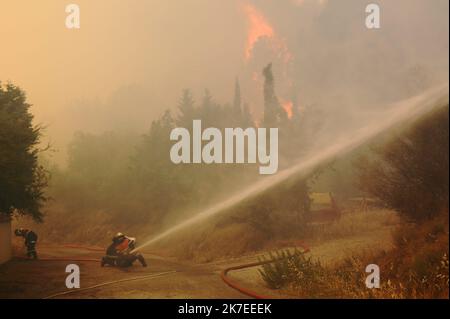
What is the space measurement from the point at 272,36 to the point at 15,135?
910cm

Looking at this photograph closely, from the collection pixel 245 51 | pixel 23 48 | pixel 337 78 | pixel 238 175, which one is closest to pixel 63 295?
pixel 238 175

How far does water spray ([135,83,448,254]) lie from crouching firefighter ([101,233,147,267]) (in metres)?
2.56

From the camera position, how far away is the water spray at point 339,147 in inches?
375

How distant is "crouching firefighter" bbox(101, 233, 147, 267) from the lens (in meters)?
11.1

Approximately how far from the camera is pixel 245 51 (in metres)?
12.8

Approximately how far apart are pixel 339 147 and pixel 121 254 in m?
7.92

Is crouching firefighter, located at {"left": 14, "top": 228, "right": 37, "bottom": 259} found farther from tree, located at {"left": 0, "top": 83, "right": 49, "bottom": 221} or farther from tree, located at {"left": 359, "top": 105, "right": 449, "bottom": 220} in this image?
tree, located at {"left": 359, "top": 105, "right": 449, "bottom": 220}

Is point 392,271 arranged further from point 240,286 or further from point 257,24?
point 257,24

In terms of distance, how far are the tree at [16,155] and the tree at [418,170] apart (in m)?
11.0

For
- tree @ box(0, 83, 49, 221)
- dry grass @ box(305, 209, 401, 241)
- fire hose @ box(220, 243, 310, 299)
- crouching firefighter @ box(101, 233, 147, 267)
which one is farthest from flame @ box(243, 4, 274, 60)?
tree @ box(0, 83, 49, 221)

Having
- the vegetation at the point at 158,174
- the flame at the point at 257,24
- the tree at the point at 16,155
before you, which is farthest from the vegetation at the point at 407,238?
the tree at the point at 16,155

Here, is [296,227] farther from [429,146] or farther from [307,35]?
[307,35]

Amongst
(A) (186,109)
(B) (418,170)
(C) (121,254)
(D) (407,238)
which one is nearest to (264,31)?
(A) (186,109)

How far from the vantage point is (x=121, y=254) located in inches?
439
